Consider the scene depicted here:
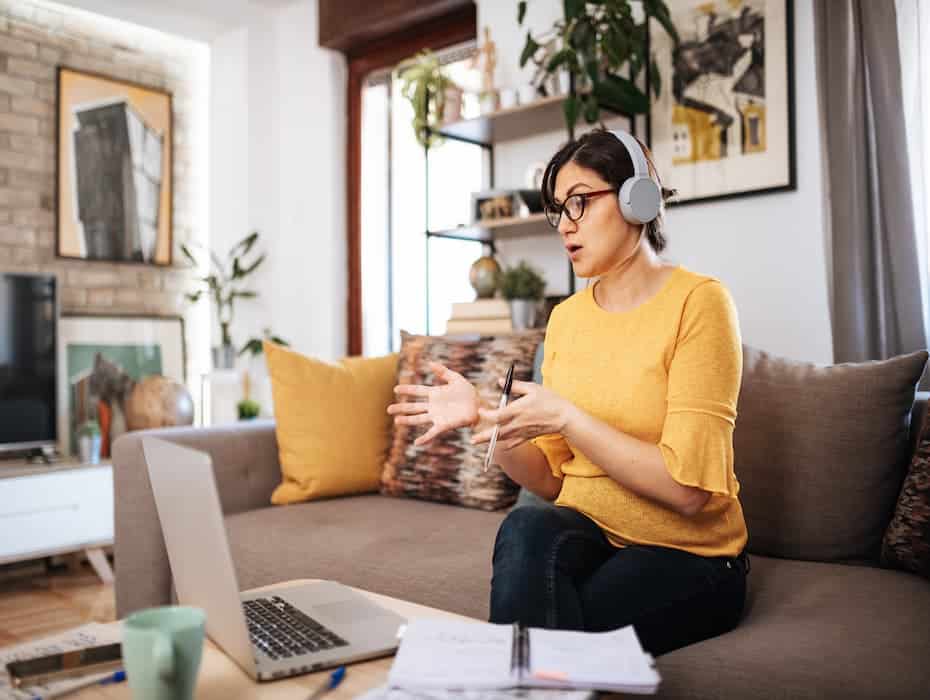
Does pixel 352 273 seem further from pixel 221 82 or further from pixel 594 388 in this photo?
pixel 594 388

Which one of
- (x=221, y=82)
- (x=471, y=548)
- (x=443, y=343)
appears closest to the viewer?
(x=471, y=548)

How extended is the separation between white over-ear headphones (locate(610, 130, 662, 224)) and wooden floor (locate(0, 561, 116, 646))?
2247 mm

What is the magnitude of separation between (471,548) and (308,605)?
→ 25.8 inches

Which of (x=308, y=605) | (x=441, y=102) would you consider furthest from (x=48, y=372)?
(x=308, y=605)

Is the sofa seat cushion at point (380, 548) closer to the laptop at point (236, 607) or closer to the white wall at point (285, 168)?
the laptop at point (236, 607)

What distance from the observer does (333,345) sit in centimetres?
390

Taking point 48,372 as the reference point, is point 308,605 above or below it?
below

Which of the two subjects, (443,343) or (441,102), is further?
(441,102)

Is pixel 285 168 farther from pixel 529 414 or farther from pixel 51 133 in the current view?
pixel 529 414

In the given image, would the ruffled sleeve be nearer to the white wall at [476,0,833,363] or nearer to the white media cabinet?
the white wall at [476,0,833,363]

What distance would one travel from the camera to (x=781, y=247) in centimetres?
246

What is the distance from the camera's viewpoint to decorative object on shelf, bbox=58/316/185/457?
12.4ft

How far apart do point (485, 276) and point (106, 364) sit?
2070mm

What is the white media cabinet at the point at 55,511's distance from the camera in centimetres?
305
